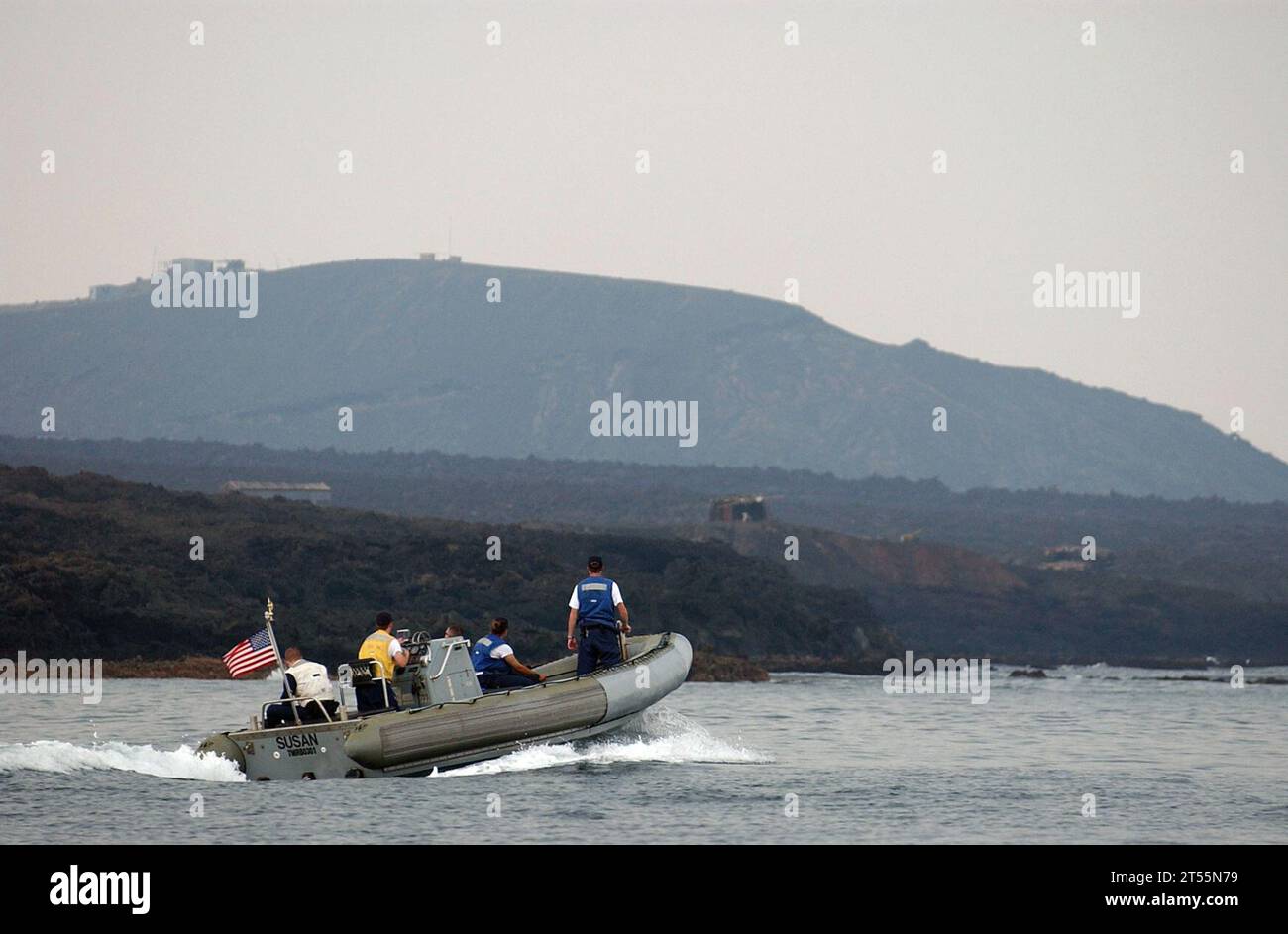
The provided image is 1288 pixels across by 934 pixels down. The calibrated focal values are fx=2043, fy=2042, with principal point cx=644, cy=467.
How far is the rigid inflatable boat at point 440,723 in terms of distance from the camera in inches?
1039

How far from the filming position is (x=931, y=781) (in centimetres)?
2956

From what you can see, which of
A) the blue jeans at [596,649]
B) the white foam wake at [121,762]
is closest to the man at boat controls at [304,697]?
the white foam wake at [121,762]

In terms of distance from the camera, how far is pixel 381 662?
2722 cm

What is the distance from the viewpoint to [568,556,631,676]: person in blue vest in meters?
29.1

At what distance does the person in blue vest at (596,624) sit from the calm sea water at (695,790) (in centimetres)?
129

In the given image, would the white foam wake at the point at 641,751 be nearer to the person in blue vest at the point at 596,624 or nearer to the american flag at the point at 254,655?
the person in blue vest at the point at 596,624

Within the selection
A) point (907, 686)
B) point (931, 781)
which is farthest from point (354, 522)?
point (931, 781)

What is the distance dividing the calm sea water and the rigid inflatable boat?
0.30 meters

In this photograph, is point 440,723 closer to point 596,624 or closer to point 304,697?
point 304,697

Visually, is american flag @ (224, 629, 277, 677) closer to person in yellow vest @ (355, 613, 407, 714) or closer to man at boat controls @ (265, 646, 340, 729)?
man at boat controls @ (265, 646, 340, 729)

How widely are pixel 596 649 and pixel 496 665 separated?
1.56 metres

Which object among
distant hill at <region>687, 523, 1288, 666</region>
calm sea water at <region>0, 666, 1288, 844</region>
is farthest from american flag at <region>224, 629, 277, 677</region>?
distant hill at <region>687, 523, 1288, 666</region>
